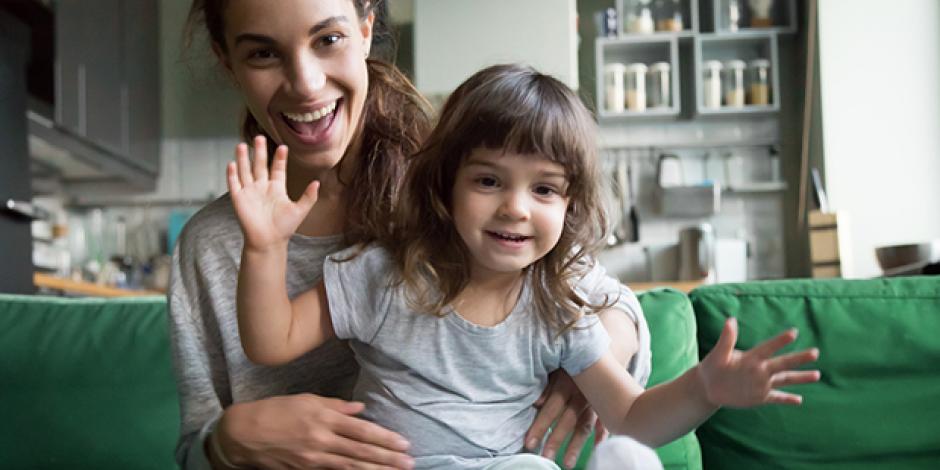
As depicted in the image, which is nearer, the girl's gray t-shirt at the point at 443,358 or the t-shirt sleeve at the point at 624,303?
the girl's gray t-shirt at the point at 443,358

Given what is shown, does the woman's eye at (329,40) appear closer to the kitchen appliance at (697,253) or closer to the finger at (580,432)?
the finger at (580,432)

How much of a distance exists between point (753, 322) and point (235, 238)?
0.86 metres

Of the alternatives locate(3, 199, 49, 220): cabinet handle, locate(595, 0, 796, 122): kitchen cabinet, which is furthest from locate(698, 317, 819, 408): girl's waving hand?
locate(595, 0, 796, 122): kitchen cabinet

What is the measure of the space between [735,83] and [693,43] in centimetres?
30

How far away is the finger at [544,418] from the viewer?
48.2 inches

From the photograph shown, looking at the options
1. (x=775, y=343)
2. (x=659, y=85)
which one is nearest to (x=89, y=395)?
(x=775, y=343)

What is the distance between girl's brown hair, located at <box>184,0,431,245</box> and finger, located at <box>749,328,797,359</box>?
53 centimetres

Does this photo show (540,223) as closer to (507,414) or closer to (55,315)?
(507,414)

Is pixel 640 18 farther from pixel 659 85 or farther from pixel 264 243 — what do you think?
pixel 264 243

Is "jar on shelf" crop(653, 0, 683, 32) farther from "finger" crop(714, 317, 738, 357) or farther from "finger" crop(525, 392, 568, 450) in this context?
"finger" crop(714, 317, 738, 357)

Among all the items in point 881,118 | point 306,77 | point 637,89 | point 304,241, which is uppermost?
point 637,89

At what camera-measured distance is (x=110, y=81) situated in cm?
459

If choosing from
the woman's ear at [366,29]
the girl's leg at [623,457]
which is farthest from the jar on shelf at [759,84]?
the girl's leg at [623,457]

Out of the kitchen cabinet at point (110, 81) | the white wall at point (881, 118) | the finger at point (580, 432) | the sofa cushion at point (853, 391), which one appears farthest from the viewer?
the white wall at point (881, 118)
